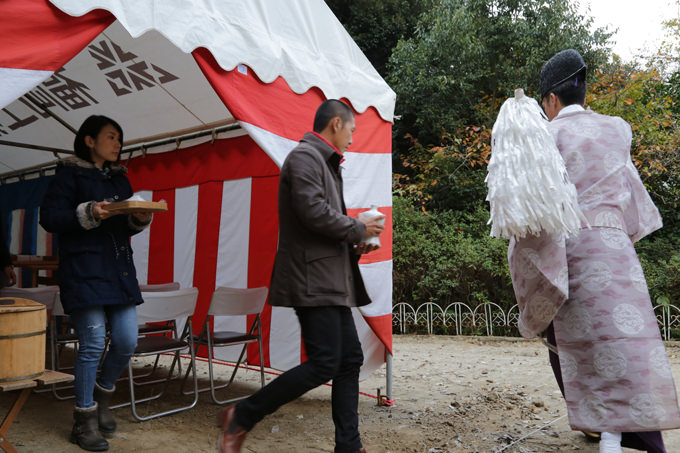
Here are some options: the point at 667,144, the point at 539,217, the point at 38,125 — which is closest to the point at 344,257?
the point at 539,217

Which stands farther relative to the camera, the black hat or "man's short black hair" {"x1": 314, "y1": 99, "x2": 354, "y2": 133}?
"man's short black hair" {"x1": 314, "y1": 99, "x2": 354, "y2": 133}

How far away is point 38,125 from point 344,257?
15.1 ft

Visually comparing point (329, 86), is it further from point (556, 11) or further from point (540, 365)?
point (556, 11)

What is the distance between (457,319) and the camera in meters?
8.07

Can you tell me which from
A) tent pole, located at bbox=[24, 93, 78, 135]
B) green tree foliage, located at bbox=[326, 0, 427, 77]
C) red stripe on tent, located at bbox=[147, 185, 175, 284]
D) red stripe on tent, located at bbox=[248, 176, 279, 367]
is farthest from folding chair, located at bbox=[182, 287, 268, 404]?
green tree foliage, located at bbox=[326, 0, 427, 77]

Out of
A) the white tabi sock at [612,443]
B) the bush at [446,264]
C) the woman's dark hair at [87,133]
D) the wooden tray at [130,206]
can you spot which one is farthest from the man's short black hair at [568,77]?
the bush at [446,264]

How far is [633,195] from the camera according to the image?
2.46 meters

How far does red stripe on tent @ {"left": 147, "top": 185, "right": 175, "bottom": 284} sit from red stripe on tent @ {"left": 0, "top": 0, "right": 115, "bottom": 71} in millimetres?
3257

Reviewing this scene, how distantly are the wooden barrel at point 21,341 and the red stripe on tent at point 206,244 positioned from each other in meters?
2.70

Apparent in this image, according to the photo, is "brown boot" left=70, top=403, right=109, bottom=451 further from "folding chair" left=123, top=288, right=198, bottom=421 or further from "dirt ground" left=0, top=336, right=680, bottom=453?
"folding chair" left=123, top=288, right=198, bottom=421

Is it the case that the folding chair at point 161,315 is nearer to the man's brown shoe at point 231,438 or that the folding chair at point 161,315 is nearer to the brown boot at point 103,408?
the brown boot at point 103,408

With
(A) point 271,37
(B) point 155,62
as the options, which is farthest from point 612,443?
(B) point 155,62

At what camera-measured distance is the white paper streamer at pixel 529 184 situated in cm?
211

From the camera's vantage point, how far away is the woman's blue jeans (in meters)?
2.85
